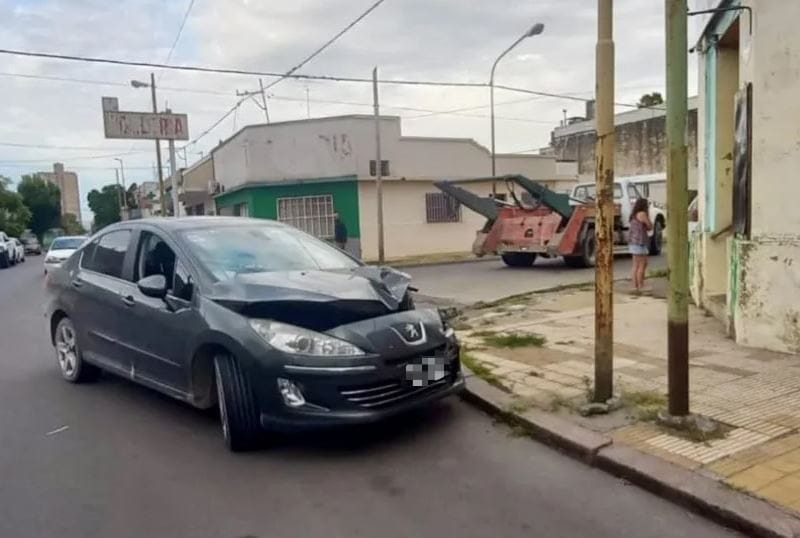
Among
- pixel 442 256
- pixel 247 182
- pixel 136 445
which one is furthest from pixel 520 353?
pixel 247 182

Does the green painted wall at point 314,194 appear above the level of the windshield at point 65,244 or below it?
above

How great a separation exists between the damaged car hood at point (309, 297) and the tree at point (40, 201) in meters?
68.1

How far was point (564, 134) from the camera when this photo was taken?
43.2 m

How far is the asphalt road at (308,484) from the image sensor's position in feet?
11.3

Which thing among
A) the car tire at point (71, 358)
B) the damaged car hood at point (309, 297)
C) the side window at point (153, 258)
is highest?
the side window at point (153, 258)

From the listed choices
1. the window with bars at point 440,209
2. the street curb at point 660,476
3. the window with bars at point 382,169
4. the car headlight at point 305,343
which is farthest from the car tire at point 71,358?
the window with bars at point 440,209

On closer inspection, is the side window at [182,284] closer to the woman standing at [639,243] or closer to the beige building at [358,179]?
the woman standing at [639,243]

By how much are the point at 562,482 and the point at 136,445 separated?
9.58 feet

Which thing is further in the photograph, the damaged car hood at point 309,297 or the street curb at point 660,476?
the damaged car hood at point 309,297

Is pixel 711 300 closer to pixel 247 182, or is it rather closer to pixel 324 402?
pixel 324 402

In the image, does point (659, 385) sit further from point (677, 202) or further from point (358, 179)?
point (358, 179)

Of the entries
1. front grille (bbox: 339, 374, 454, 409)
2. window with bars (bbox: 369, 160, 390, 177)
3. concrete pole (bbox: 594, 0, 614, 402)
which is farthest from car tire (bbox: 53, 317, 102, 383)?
window with bars (bbox: 369, 160, 390, 177)

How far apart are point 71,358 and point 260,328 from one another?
10.7 feet

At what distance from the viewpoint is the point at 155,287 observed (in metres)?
5.01
